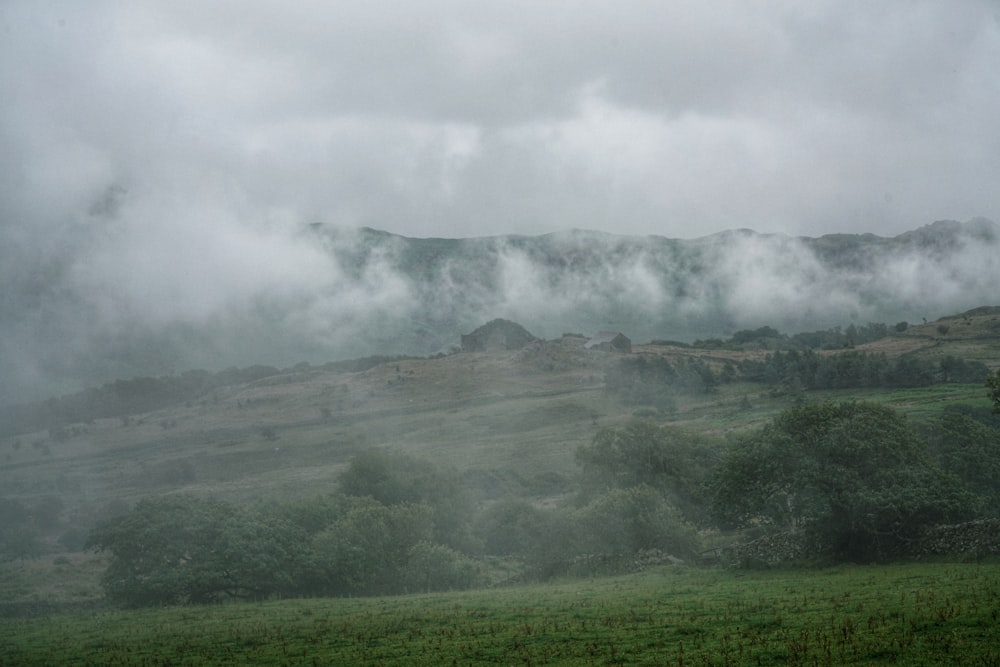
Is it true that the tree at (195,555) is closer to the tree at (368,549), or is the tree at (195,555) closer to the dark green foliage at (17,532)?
the tree at (368,549)

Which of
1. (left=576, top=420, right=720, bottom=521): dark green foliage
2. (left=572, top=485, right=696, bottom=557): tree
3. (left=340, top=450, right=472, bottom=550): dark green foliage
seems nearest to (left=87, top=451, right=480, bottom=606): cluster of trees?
(left=340, top=450, right=472, bottom=550): dark green foliage

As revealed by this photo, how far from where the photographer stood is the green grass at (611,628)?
16547mm

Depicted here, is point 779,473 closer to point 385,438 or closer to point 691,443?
point 691,443

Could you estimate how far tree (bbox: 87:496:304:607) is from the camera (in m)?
41.5

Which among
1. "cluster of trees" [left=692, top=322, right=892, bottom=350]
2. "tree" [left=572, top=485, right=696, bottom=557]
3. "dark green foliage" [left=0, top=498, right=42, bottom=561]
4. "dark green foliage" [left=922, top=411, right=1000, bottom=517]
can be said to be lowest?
"dark green foliage" [left=0, top=498, right=42, bottom=561]

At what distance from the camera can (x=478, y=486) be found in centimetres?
7525

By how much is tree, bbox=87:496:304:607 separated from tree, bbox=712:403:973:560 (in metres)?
24.8

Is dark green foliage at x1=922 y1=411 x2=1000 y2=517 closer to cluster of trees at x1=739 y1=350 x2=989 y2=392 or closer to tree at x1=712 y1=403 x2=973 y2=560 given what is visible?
tree at x1=712 y1=403 x2=973 y2=560

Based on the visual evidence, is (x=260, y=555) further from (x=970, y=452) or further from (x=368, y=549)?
(x=970, y=452)

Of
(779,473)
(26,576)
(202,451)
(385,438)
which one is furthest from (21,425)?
(779,473)

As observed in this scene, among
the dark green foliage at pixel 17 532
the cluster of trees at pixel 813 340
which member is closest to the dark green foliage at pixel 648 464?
the dark green foliage at pixel 17 532

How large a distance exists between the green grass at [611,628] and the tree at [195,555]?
6551 millimetres

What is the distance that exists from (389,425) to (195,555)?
72.8 metres

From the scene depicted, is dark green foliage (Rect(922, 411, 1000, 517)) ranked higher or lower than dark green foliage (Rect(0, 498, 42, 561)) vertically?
higher
